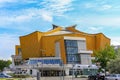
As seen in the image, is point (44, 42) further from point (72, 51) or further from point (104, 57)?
point (104, 57)

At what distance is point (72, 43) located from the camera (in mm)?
143375

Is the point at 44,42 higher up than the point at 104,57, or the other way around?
the point at 44,42

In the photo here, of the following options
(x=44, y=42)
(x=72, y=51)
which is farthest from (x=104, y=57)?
(x=44, y=42)

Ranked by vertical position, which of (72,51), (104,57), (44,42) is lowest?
(104,57)

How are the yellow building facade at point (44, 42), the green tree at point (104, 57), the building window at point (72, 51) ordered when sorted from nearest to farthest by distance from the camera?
the green tree at point (104, 57) < the building window at point (72, 51) < the yellow building facade at point (44, 42)

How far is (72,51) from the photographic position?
141m

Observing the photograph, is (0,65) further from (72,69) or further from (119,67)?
(119,67)

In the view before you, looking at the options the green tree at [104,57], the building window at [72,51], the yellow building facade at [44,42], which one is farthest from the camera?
the yellow building facade at [44,42]

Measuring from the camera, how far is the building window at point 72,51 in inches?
5462

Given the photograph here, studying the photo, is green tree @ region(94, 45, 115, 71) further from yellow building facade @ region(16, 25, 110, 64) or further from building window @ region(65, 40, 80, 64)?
yellow building facade @ region(16, 25, 110, 64)

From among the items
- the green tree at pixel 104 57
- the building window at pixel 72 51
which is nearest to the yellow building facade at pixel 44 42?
the building window at pixel 72 51

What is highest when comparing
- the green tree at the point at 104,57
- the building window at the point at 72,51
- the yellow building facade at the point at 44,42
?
the yellow building facade at the point at 44,42

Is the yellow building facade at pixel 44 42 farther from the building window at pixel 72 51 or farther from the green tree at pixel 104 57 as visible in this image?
the green tree at pixel 104 57

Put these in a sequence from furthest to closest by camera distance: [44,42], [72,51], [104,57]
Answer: [44,42] → [72,51] → [104,57]
